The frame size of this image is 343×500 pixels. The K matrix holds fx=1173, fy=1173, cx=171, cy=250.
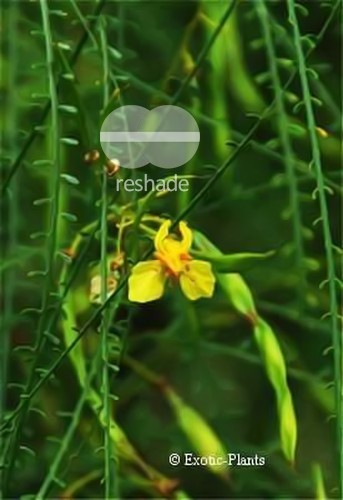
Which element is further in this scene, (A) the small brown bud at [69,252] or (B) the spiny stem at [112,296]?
(A) the small brown bud at [69,252]

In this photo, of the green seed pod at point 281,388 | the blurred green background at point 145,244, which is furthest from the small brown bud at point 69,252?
the green seed pod at point 281,388

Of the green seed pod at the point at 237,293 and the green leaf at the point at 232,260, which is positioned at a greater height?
the green leaf at the point at 232,260

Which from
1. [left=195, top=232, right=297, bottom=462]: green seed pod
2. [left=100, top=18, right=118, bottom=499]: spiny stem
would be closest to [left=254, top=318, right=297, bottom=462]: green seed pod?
[left=195, top=232, right=297, bottom=462]: green seed pod

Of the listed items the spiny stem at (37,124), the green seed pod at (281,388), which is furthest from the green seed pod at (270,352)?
the spiny stem at (37,124)

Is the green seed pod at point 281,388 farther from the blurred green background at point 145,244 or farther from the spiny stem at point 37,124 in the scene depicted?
the spiny stem at point 37,124

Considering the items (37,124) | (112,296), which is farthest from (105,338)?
(37,124)

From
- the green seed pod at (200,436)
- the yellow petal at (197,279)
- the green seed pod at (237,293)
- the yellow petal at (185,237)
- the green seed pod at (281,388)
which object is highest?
the yellow petal at (185,237)

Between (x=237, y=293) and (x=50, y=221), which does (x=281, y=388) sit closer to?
(x=237, y=293)
